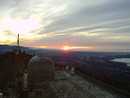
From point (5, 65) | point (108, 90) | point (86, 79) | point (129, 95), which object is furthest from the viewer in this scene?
point (5, 65)

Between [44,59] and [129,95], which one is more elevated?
[44,59]

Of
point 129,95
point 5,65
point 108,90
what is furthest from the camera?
point 5,65

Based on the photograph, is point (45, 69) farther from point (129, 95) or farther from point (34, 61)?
point (129, 95)

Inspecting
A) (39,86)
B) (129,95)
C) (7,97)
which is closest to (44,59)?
(39,86)

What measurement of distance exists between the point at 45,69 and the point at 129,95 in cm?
948

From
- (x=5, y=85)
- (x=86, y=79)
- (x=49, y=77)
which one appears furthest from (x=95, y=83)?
(x=5, y=85)

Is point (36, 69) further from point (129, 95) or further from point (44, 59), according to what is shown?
point (129, 95)

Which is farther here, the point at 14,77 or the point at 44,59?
the point at 14,77

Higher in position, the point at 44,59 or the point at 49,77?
the point at 44,59

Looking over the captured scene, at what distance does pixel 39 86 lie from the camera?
21281 mm

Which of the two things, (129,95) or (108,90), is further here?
(108,90)

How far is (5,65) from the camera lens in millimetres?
34875

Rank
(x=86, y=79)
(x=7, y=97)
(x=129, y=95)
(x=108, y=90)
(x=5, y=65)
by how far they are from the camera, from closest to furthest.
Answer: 1. (x=129, y=95)
2. (x=7, y=97)
3. (x=108, y=90)
4. (x=86, y=79)
5. (x=5, y=65)

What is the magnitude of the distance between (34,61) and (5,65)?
433 inches
